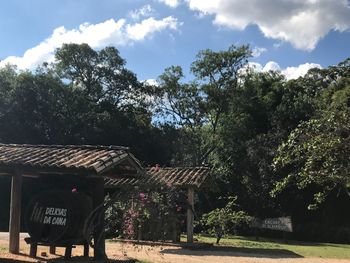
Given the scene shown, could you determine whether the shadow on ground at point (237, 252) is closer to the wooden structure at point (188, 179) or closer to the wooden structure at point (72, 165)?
the wooden structure at point (188, 179)

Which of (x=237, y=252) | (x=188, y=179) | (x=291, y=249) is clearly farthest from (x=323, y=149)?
(x=291, y=249)

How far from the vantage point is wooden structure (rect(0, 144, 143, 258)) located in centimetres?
1098

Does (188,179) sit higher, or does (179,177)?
(179,177)

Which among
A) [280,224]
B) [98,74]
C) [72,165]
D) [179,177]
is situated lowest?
[280,224]

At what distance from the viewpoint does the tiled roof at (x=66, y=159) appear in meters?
10.9

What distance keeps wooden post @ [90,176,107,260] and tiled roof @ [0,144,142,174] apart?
0.62 meters

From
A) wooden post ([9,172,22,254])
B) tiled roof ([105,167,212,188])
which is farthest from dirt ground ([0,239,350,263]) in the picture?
tiled roof ([105,167,212,188])

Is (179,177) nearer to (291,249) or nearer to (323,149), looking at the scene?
(291,249)

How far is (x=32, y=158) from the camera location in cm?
1188

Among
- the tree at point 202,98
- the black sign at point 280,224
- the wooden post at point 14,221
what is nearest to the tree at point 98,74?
the tree at point 202,98

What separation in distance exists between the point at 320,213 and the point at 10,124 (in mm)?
21446

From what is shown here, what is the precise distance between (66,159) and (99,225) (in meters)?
1.71

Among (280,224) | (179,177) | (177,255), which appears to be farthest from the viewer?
(280,224)

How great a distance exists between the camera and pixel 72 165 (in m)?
10.8
